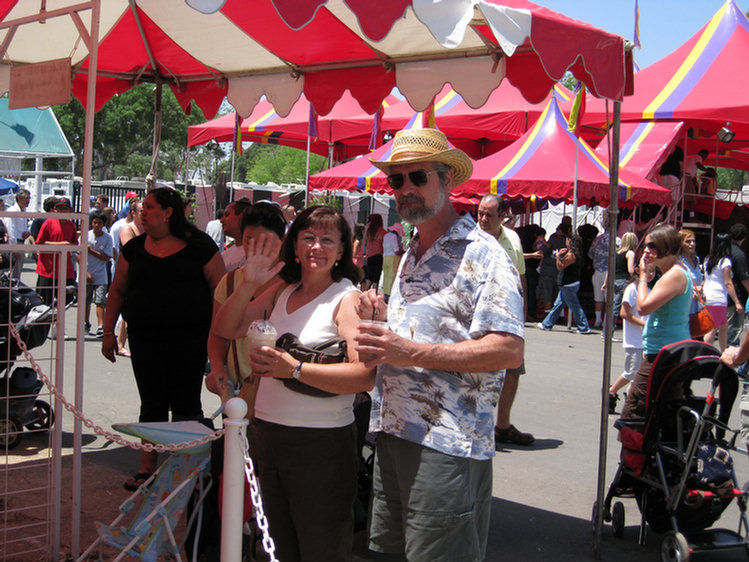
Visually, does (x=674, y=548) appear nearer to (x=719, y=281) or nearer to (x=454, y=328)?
(x=454, y=328)

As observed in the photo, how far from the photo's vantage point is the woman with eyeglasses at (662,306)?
5160 millimetres

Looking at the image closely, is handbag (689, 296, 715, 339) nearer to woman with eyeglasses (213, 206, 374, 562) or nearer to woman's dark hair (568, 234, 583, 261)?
woman with eyeglasses (213, 206, 374, 562)

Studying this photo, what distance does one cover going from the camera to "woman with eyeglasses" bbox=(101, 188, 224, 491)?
15.2ft

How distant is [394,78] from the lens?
5.37 metres

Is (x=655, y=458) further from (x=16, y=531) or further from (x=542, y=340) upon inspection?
(x=542, y=340)

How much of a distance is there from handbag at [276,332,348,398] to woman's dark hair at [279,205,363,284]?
0.36 m

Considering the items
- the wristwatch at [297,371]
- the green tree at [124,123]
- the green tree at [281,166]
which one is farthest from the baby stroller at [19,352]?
the green tree at [281,166]

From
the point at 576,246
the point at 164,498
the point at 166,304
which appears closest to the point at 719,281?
the point at 576,246

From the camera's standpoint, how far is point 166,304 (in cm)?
461

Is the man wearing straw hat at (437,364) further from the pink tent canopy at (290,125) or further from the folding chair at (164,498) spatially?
the pink tent canopy at (290,125)

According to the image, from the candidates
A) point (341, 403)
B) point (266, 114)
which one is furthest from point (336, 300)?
point (266, 114)

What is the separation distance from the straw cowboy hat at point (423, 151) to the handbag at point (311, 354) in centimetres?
72

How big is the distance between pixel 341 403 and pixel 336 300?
42 centimetres

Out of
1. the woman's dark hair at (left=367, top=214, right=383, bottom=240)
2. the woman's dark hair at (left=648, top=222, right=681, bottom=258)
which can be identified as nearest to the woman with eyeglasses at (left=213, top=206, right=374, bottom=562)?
the woman's dark hair at (left=648, top=222, right=681, bottom=258)
